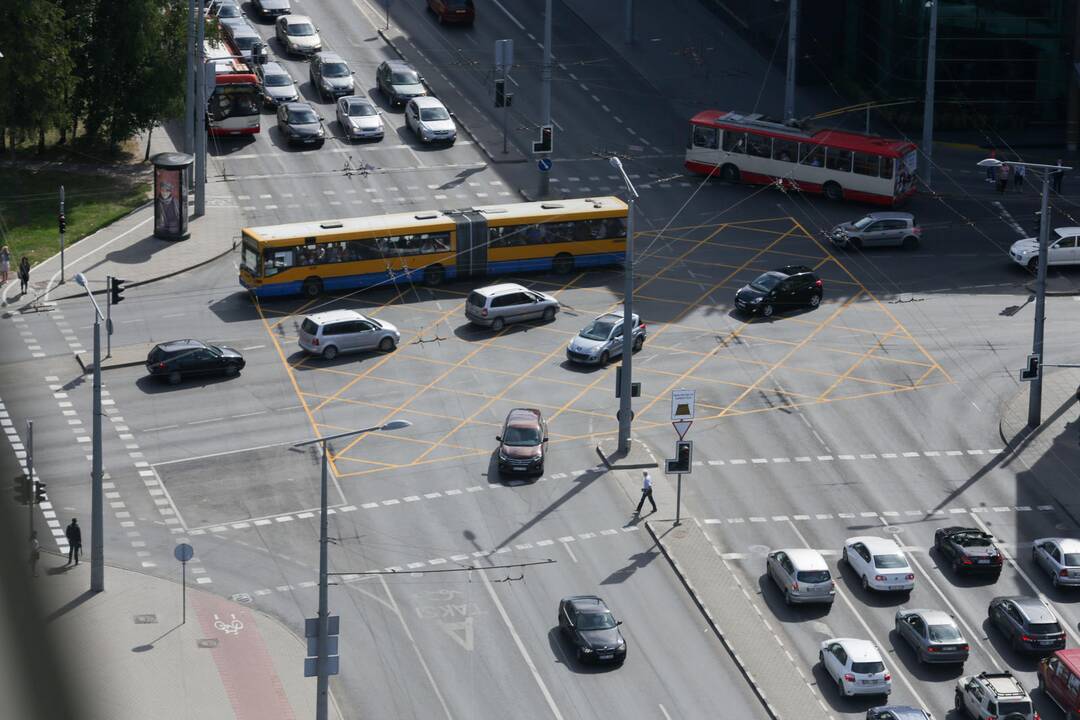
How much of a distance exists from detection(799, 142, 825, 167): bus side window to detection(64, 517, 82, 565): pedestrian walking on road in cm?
4428

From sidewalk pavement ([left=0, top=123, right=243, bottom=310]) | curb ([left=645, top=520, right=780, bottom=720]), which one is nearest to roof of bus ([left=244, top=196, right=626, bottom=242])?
sidewalk pavement ([left=0, top=123, right=243, bottom=310])

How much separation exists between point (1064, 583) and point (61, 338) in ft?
120

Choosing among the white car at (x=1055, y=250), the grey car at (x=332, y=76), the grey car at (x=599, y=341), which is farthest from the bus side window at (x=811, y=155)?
the grey car at (x=332, y=76)

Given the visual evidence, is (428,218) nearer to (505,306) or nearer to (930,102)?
(505,306)

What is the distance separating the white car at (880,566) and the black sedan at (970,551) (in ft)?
4.61

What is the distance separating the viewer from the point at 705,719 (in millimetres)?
37812

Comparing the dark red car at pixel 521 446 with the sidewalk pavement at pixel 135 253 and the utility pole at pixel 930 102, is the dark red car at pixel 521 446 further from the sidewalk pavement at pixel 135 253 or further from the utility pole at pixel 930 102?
the utility pole at pixel 930 102

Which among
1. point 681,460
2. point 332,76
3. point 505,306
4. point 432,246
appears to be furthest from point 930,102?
point 681,460

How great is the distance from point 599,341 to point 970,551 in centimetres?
1755

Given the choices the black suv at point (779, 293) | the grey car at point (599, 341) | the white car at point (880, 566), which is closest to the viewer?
the white car at point (880, 566)

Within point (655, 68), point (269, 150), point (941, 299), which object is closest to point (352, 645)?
point (941, 299)

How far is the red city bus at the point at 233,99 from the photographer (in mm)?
79000

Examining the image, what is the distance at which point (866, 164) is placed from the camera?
75.5 m

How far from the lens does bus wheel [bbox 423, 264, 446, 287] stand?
217 ft
